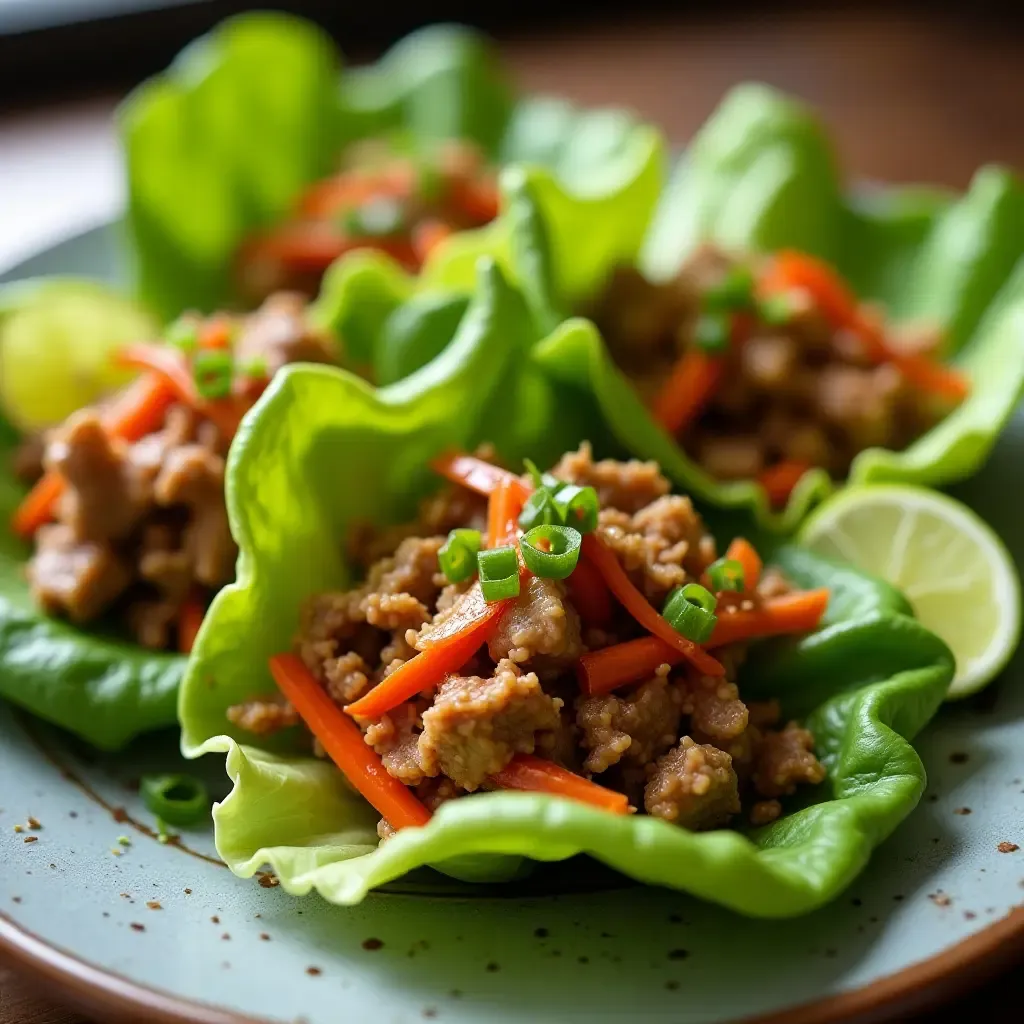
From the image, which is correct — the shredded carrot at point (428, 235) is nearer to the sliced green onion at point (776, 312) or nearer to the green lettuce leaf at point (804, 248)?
the green lettuce leaf at point (804, 248)

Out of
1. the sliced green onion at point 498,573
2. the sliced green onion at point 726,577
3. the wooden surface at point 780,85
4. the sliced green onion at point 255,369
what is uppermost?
the sliced green onion at point 255,369

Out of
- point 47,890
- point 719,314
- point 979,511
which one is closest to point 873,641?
point 979,511

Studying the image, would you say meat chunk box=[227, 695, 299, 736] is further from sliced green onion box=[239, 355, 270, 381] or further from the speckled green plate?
sliced green onion box=[239, 355, 270, 381]

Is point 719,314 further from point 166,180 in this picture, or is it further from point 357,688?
point 166,180

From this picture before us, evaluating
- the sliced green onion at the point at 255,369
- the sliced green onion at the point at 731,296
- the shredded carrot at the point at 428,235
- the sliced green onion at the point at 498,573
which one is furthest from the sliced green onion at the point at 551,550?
the shredded carrot at the point at 428,235

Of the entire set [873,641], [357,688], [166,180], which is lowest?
[873,641]

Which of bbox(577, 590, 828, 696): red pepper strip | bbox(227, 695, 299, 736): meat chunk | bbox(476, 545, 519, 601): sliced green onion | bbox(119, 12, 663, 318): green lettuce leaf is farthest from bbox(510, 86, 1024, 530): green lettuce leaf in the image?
bbox(227, 695, 299, 736): meat chunk

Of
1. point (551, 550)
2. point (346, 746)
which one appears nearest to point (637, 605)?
point (551, 550)
